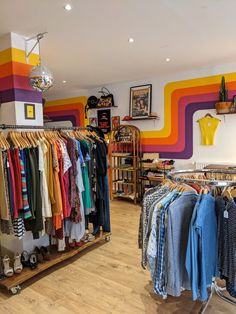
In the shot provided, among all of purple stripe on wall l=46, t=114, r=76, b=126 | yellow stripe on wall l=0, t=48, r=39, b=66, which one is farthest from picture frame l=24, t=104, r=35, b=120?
purple stripe on wall l=46, t=114, r=76, b=126

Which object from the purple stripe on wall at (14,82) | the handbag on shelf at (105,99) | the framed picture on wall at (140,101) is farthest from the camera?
the handbag on shelf at (105,99)

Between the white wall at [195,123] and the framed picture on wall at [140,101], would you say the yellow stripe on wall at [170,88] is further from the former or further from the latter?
the framed picture on wall at [140,101]

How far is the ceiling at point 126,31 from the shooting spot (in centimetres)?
224

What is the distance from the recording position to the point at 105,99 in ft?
18.8

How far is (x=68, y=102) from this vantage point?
666 centimetres

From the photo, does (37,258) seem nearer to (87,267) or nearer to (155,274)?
(87,267)

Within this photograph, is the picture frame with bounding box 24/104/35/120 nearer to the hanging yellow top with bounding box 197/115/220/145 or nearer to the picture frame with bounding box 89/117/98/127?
the hanging yellow top with bounding box 197/115/220/145

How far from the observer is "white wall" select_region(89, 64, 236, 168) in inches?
172

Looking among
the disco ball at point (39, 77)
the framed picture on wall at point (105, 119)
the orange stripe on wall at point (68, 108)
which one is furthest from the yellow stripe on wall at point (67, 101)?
the disco ball at point (39, 77)

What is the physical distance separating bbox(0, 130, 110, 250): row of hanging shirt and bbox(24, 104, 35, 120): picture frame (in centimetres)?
35

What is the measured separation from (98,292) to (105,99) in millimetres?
4298

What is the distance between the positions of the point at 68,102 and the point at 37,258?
4.78 meters

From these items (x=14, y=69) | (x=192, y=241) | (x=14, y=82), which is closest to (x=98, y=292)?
(x=192, y=241)

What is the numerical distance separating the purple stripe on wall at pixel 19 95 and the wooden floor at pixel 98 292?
1.92 meters
